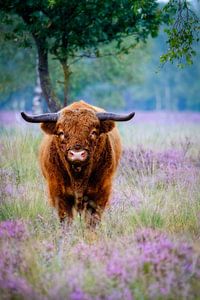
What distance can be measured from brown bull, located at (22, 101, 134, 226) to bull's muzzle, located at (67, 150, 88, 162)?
0.09m

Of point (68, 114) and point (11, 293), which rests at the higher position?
point (68, 114)

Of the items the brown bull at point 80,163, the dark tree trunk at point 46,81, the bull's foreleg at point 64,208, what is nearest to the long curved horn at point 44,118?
the brown bull at point 80,163

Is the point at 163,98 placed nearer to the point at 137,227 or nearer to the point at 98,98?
the point at 98,98

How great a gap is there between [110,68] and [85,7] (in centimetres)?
1614

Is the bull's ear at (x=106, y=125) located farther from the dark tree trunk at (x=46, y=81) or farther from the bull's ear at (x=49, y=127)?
the dark tree trunk at (x=46, y=81)

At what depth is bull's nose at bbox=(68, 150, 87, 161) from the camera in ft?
19.5

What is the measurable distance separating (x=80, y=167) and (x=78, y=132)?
421 millimetres

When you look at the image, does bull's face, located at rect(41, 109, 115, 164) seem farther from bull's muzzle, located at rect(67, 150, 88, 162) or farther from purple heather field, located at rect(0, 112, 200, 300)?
purple heather field, located at rect(0, 112, 200, 300)

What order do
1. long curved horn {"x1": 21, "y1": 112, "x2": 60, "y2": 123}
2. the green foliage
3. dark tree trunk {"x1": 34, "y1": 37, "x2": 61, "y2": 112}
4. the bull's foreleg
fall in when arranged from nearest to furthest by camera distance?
long curved horn {"x1": 21, "y1": 112, "x2": 60, "y2": 123}, the bull's foreleg, the green foliage, dark tree trunk {"x1": 34, "y1": 37, "x2": 61, "y2": 112}

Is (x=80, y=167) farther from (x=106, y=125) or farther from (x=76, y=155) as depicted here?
(x=106, y=125)

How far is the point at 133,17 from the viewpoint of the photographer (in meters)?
11.1

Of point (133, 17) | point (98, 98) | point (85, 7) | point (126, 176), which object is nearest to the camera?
point (126, 176)

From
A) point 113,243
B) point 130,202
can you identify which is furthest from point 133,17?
point 113,243

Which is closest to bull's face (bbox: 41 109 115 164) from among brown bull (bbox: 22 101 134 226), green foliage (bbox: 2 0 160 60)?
brown bull (bbox: 22 101 134 226)
